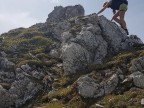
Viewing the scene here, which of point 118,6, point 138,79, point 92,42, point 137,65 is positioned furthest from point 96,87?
point 118,6

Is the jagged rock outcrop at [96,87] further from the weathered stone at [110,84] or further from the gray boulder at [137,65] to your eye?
the gray boulder at [137,65]

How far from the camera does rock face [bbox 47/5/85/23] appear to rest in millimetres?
98188

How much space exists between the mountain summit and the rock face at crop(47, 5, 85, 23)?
A: 40790 millimetres

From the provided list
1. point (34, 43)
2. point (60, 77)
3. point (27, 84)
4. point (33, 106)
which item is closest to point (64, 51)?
point (60, 77)

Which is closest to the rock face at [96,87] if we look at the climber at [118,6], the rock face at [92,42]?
the rock face at [92,42]

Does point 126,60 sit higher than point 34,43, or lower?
lower

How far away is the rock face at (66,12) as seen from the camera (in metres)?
98.2

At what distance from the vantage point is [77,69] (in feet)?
141

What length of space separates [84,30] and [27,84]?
44.6 feet

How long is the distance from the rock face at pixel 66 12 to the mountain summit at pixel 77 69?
40.8 meters

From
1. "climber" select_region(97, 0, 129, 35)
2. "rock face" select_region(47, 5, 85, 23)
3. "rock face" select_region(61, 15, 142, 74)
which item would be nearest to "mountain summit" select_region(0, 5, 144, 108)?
"rock face" select_region(61, 15, 142, 74)

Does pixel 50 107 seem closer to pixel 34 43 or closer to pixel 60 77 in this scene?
pixel 60 77

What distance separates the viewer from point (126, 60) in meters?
41.1

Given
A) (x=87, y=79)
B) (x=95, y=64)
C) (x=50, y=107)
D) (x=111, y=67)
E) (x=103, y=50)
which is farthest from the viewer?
(x=103, y=50)
